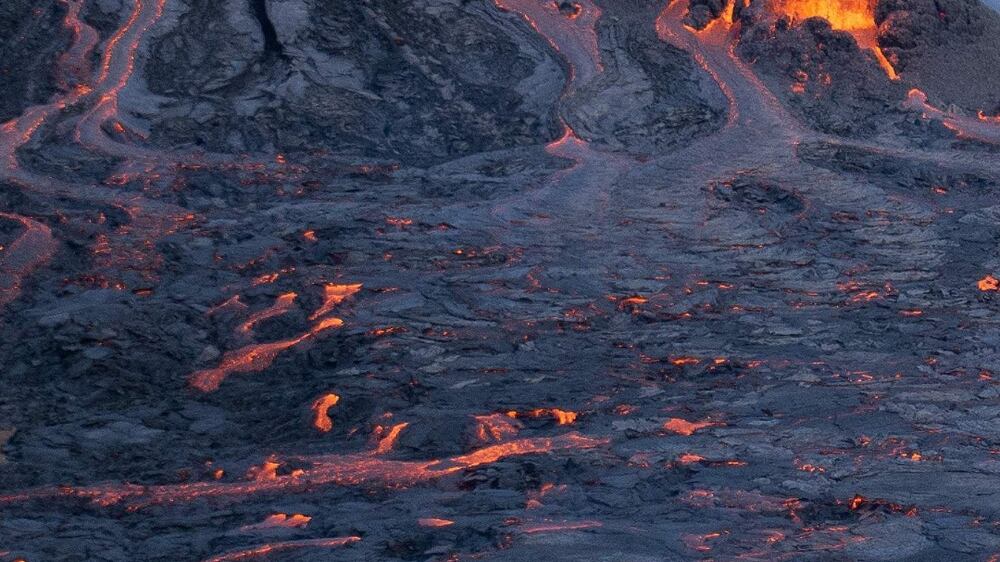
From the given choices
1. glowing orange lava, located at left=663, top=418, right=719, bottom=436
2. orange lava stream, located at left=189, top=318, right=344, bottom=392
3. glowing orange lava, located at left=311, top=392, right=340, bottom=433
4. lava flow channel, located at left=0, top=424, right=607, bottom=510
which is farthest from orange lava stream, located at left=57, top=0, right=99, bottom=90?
glowing orange lava, located at left=663, top=418, right=719, bottom=436

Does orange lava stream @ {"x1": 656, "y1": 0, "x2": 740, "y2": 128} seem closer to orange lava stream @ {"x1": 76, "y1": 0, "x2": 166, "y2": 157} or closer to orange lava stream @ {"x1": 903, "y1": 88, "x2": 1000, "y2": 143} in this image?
orange lava stream @ {"x1": 903, "y1": 88, "x2": 1000, "y2": 143}

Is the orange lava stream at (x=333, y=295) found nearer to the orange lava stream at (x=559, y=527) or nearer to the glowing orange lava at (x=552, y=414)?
the glowing orange lava at (x=552, y=414)

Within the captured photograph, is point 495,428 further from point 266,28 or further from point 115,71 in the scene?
point 266,28

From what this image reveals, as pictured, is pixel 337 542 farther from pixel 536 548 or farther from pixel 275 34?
pixel 275 34

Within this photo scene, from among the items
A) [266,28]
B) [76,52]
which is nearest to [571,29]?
[266,28]

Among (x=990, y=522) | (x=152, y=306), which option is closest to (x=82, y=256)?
(x=152, y=306)
